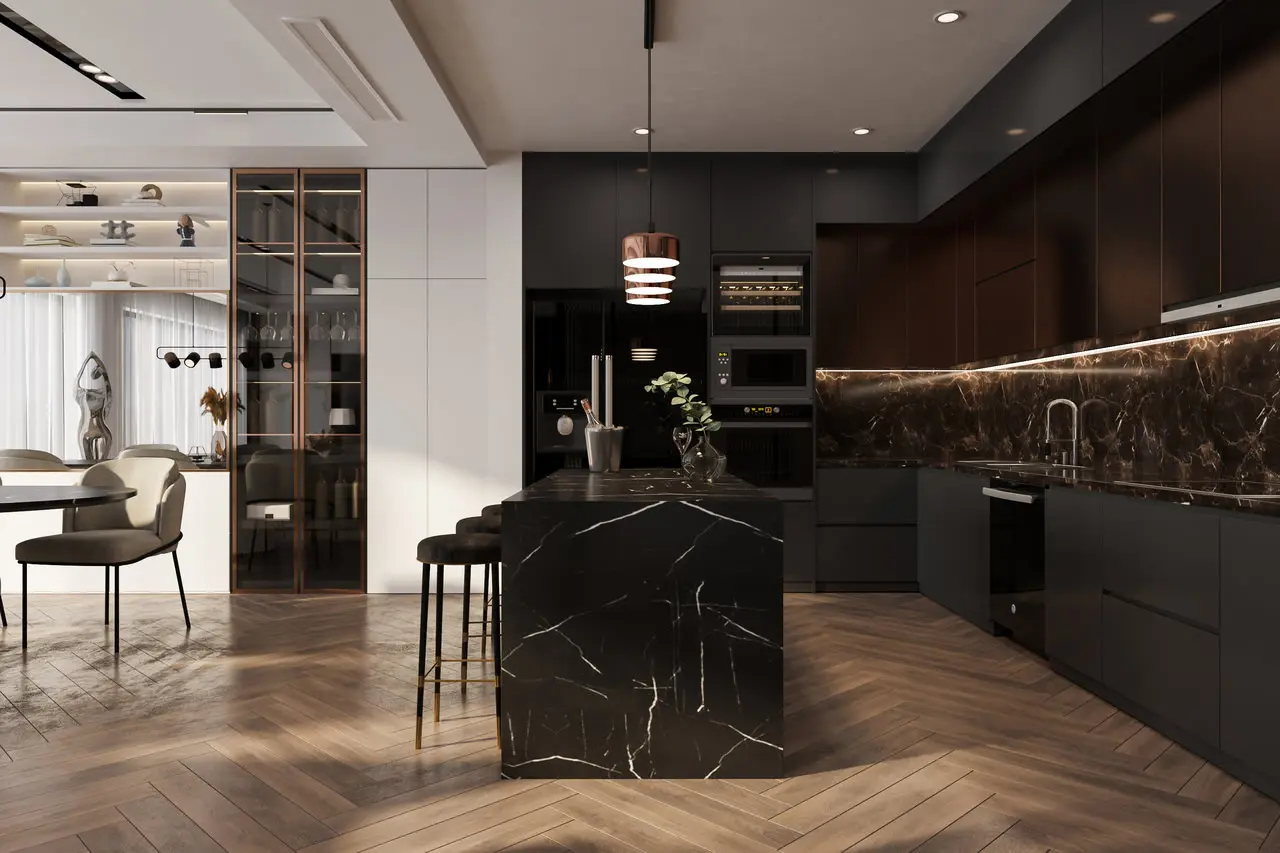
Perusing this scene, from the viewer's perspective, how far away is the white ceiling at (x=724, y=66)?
355 cm

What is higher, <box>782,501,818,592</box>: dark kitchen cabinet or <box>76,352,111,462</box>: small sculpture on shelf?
<box>76,352,111,462</box>: small sculpture on shelf

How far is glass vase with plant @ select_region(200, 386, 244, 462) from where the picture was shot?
18.1ft

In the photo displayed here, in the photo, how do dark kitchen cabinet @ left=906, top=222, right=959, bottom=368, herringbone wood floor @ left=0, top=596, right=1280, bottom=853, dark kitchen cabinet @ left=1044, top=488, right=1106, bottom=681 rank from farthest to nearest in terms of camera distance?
dark kitchen cabinet @ left=906, top=222, right=959, bottom=368 → dark kitchen cabinet @ left=1044, top=488, right=1106, bottom=681 → herringbone wood floor @ left=0, top=596, right=1280, bottom=853

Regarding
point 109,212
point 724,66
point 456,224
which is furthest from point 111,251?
point 724,66

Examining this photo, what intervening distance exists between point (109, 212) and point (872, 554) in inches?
220

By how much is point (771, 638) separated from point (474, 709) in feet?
4.31

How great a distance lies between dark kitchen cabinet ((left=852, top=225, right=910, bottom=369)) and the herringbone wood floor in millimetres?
2381

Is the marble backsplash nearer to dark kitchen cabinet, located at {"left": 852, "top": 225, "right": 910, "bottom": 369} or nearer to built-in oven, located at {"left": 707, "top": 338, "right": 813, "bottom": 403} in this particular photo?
dark kitchen cabinet, located at {"left": 852, "top": 225, "right": 910, "bottom": 369}

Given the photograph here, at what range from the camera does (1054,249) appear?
406cm

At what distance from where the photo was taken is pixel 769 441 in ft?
17.9

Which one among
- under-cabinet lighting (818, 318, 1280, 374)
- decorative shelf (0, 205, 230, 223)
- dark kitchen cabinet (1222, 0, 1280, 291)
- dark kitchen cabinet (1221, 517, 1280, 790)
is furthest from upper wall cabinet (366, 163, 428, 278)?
dark kitchen cabinet (1221, 517, 1280, 790)

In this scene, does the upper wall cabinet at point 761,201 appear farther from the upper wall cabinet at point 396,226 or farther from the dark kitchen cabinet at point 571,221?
the upper wall cabinet at point 396,226

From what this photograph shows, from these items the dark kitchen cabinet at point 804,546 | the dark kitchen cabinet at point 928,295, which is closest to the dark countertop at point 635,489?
the dark kitchen cabinet at point 804,546

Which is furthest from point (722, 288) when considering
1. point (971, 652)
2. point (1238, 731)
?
point (1238, 731)
